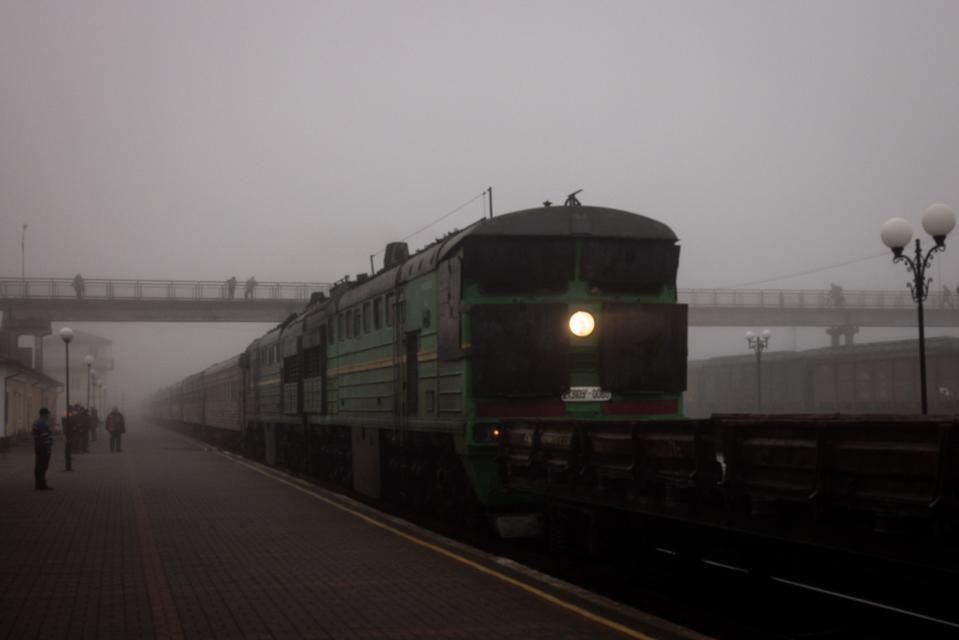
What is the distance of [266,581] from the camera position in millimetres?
10078

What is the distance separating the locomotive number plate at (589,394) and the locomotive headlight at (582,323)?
2.03 feet

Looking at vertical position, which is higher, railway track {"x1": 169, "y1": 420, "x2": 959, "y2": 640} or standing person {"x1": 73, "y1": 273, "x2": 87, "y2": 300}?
standing person {"x1": 73, "y1": 273, "x2": 87, "y2": 300}

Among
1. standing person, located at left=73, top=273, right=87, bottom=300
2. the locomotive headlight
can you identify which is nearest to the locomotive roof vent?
the locomotive headlight

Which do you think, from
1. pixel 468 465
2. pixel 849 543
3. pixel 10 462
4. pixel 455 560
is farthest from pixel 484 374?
pixel 10 462

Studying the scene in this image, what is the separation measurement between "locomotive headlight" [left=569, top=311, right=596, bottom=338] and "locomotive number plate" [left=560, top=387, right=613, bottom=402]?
617mm

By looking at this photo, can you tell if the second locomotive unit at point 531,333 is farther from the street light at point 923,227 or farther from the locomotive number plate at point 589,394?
the street light at point 923,227

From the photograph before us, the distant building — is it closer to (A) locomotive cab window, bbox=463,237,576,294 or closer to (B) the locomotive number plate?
(A) locomotive cab window, bbox=463,237,576,294

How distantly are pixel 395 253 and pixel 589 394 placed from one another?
6.38 meters

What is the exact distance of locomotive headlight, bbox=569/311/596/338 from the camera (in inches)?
510

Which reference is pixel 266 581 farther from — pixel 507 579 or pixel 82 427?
pixel 82 427

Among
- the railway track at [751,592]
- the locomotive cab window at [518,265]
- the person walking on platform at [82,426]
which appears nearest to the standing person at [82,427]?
the person walking on platform at [82,426]

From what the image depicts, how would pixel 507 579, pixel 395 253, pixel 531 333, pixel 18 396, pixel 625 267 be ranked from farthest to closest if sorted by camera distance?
1. pixel 18 396
2. pixel 395 253
3. pixel 625 267
4. pixel 531 333
5. pixel 507 579

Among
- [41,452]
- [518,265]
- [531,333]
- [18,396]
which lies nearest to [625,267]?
[518,265]

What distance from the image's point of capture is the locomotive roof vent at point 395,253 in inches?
706
